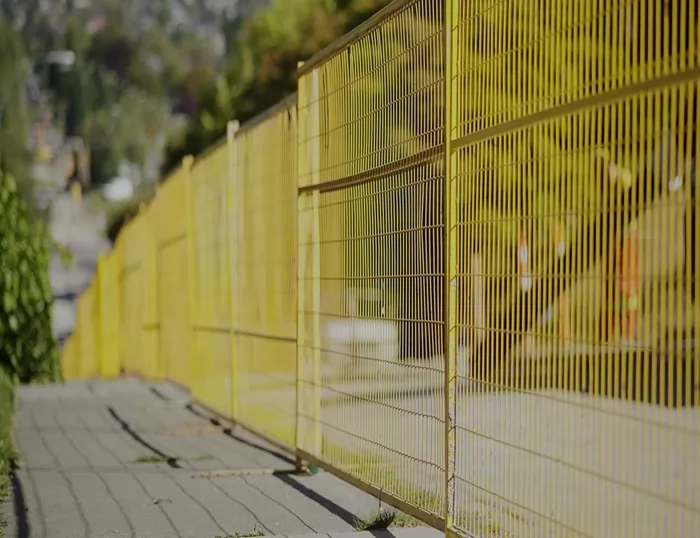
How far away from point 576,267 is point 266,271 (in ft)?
18.0

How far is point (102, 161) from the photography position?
116 m

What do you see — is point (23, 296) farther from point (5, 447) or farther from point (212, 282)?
point (5, 447)

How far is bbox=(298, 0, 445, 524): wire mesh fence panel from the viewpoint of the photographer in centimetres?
583

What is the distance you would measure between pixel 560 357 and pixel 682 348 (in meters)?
0.79

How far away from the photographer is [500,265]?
507cm

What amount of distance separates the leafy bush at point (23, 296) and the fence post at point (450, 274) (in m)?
10.1

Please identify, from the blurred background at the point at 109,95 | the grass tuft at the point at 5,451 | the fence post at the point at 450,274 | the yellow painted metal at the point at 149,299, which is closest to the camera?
the fence post at the point at 450,274

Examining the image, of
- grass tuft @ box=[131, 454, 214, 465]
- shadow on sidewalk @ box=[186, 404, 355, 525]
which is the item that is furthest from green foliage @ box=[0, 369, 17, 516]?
shadow on sidewalk @ box=[186, 404, 355, 525]

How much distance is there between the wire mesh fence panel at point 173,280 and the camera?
556 inches

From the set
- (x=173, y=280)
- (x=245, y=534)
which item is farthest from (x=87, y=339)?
(x=245, y=534)

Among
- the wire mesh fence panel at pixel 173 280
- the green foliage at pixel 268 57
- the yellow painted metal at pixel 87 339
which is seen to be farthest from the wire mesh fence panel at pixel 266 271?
the green foliage at pixel 268 57

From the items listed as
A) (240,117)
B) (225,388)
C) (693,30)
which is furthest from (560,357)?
(240,117)

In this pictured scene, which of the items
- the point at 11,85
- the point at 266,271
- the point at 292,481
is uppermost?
the point at 11,85

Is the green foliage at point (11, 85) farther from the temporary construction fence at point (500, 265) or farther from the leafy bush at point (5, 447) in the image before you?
the temporary construction fence at point (500, 265)
